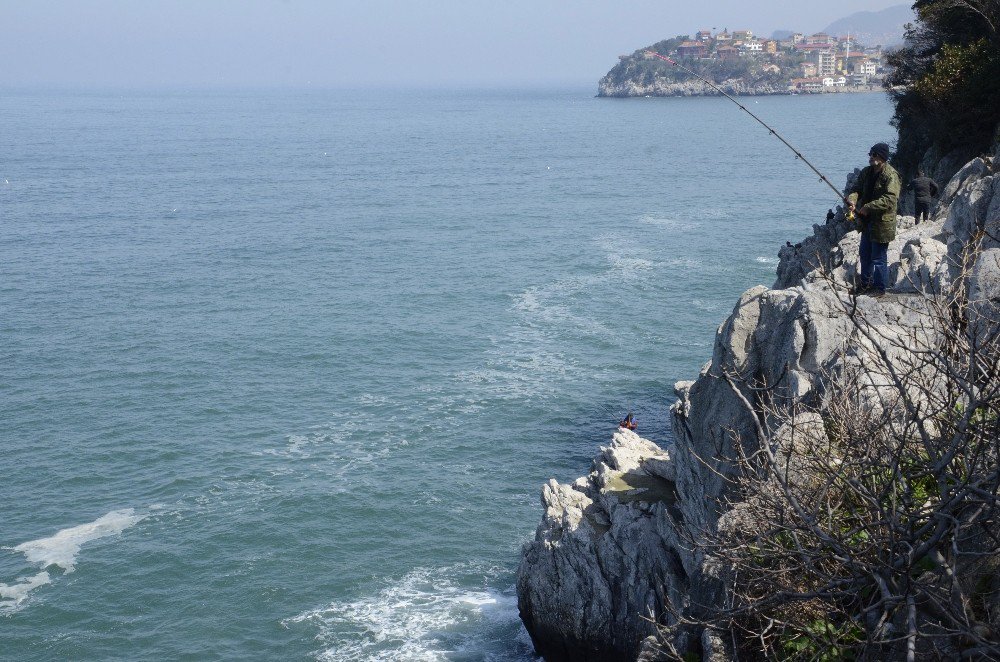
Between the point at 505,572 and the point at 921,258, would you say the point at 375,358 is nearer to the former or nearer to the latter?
the point at 505,572

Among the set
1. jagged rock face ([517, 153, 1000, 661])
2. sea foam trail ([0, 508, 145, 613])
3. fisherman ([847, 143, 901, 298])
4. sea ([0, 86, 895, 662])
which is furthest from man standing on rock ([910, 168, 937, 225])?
sea foam trail ([0, 508, 145, 613])

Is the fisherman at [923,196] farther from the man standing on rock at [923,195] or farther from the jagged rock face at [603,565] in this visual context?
the jagged rock face at [603,565]

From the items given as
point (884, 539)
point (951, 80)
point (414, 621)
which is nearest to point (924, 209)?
point (951, 80)

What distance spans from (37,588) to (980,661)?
2539 centimetres

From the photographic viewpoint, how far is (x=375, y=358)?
4453 centimetres

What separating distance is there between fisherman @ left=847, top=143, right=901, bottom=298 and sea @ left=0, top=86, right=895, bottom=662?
500 inches

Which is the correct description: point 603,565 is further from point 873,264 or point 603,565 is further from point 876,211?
point 876,211

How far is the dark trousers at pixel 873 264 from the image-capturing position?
57.5 feet

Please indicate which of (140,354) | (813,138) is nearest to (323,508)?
(140,354)

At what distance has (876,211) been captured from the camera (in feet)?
54.1

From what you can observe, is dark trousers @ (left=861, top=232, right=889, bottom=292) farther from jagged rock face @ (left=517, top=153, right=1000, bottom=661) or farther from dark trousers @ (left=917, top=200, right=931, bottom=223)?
dark trousers @ (left=917, top=200, right=931, bottom=223)

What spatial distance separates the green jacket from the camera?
16.3 m

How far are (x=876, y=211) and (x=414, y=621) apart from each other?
51.5 ft

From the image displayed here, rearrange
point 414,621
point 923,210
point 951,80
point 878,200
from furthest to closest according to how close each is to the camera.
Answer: point 951,80, point 414,621, point 923,210, point 878,200
